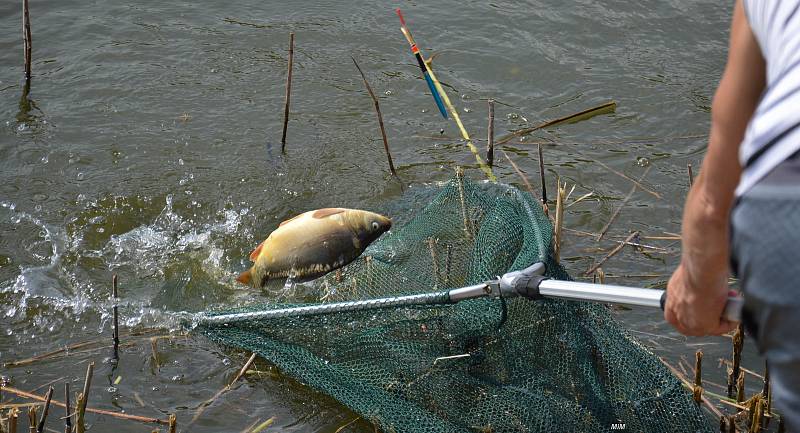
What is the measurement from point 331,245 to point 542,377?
3.90 ft

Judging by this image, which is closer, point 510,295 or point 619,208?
point 510,295

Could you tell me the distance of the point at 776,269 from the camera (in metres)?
1.43

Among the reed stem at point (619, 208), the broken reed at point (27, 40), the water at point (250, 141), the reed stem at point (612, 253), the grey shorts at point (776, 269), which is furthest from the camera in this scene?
the broken reed at point (27, 40)

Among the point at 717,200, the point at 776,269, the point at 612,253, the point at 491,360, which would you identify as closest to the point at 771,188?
the point at 776,269

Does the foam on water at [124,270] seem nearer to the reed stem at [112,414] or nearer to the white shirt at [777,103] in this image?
the reed stem at [112,414]

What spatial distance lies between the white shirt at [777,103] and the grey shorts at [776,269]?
38 millimetres

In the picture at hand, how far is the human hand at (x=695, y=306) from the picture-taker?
85.5 inches

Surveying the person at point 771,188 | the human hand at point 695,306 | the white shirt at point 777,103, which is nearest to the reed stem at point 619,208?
the human hand at point 695,306

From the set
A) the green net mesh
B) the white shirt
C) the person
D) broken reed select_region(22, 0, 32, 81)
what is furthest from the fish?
broken reed select_region(22, 0, 32, 81)

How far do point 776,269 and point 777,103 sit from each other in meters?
0.27

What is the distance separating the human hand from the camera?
2.17 meters

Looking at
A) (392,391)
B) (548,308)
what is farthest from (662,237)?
(392,391)

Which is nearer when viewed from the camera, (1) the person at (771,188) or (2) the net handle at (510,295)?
(1) the person at (771,188)

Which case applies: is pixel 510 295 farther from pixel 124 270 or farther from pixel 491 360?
pixel 124 270
